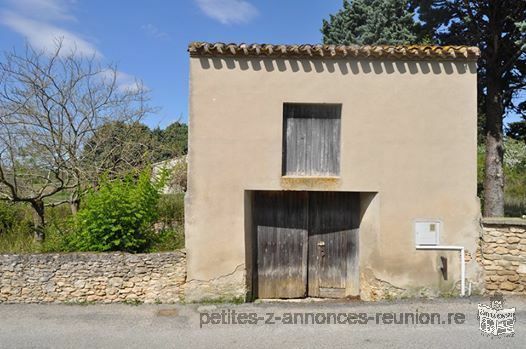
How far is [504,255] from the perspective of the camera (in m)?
6.59

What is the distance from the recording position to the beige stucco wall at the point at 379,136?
21.5 feet

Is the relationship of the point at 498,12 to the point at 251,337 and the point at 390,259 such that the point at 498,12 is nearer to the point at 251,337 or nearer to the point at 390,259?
the point at 390,259

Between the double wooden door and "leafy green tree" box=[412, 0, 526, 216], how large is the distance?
5584 millimetres

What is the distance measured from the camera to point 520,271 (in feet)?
21.6

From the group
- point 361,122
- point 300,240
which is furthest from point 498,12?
point 300,240

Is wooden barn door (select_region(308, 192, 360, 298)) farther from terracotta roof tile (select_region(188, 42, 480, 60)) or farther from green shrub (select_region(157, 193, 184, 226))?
green shrub (select_region(157, 193, 184, 226))

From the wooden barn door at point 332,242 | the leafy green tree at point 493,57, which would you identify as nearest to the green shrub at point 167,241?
the wooden barn door at point 332,242

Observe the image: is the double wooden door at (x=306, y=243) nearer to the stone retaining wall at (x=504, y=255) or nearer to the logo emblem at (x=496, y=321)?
the logo emblem at (x=496, y=321)

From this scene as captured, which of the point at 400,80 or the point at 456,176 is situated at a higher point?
the point at 400,80

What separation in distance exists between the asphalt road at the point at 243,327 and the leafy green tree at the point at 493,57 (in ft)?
15.8

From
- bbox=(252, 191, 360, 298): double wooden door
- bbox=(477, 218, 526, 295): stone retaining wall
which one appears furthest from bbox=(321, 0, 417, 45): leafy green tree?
bbox=(252, 191, 360, 298): double wooden door

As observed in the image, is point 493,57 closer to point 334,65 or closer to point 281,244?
point 334,65

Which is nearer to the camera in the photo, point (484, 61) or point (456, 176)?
point (456, 176)

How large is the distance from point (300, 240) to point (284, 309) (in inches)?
56.0
